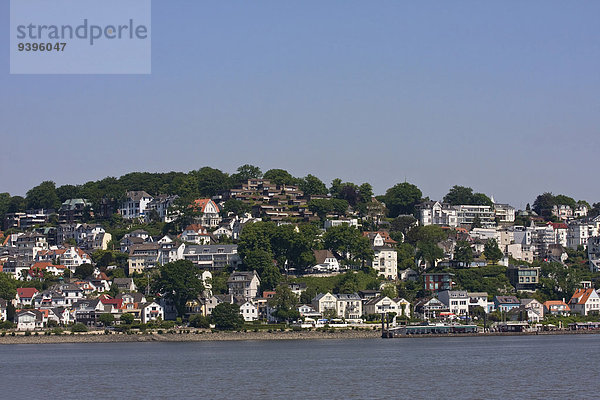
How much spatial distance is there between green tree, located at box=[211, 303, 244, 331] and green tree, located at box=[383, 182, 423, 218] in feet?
174

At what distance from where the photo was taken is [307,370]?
189ft

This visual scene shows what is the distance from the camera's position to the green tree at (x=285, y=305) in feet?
307

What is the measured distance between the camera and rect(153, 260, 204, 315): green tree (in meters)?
93.1

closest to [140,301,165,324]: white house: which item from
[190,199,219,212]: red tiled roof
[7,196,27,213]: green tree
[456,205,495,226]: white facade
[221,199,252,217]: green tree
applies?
[190,199,219,212]: red tiled roof

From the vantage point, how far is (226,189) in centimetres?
13500

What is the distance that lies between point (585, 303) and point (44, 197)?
256ft

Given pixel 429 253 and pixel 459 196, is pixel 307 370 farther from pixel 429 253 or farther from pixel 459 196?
pixel 459 196

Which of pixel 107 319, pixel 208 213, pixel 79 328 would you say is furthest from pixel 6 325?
pixel 208 213

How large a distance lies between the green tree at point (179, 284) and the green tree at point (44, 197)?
51.4m

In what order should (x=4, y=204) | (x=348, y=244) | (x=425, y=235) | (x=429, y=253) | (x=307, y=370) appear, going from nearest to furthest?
(x=307, y=370), (x=348, y=244), (x=429, y=253), (x=425, y=235), (x=4, y=204)

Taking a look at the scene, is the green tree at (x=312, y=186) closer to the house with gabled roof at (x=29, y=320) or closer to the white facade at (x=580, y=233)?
the white facade at (x=580, y=233)

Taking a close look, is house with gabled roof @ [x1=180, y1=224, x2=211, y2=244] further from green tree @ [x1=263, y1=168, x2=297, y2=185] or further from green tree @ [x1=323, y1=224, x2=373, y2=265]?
green tree @ [x1=263, y1=168, x2=297, y2=185]

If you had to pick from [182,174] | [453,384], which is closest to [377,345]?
[453,384]

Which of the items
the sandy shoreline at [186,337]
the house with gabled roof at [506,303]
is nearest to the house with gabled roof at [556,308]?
the house with gabled roof at [506,303]
